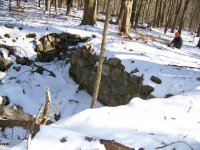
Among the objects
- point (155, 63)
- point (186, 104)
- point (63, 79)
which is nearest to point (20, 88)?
point (63, 79)

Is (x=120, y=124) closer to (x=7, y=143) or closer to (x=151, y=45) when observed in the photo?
(x=7, y=143)

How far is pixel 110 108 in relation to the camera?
212 inches

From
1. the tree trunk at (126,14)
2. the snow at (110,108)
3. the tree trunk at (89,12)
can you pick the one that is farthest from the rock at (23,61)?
the tree trunk at (126,14)

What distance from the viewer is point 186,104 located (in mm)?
6527

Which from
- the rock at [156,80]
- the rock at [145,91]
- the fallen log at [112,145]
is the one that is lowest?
the rock at [145,91]

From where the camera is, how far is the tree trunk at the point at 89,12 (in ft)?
51.5

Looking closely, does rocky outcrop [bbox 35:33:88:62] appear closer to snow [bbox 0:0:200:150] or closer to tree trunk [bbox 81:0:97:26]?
snow [bbox 0:0:200:150]

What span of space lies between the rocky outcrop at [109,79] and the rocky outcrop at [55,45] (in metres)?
0.93

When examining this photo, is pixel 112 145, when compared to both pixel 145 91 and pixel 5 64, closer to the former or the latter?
pixel 145 91

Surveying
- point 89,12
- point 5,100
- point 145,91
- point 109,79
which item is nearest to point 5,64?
point 5,100

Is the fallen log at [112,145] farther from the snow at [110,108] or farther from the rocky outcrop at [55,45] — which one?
the rocky outcrop at [55,45]

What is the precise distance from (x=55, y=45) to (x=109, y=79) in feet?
12.8

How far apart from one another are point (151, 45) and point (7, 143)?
34.7 feet

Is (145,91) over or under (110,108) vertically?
under
